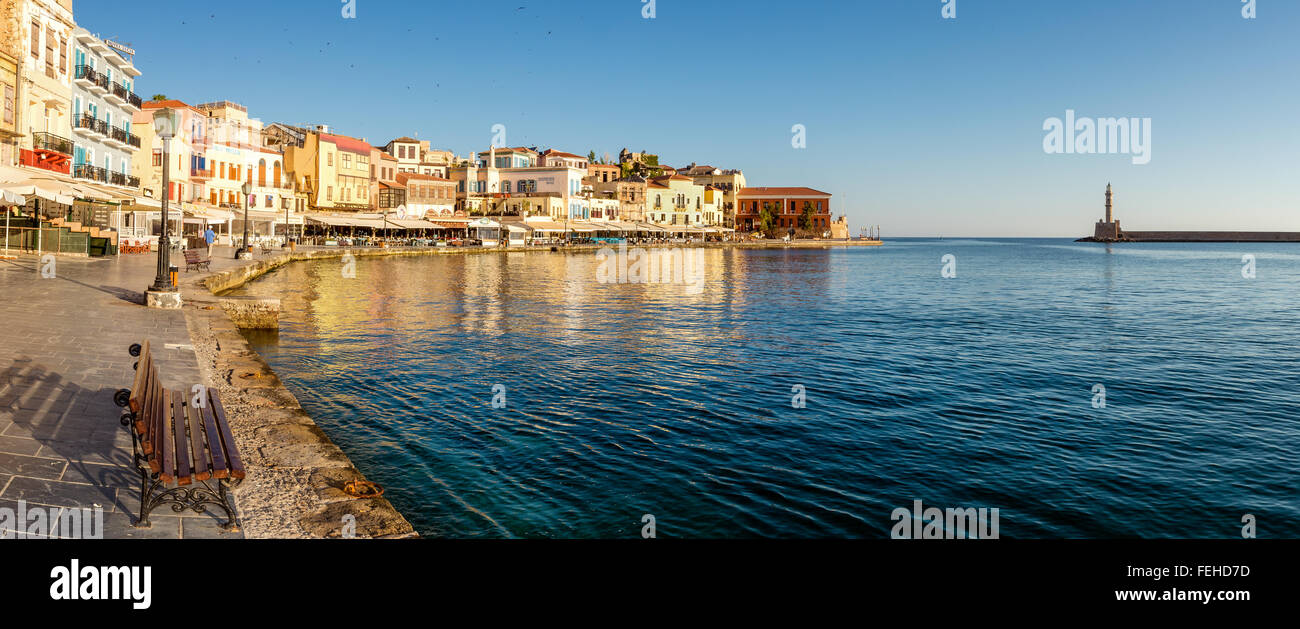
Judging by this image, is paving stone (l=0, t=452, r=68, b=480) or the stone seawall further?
the stone seawall

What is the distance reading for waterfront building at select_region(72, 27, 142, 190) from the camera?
33.9 m

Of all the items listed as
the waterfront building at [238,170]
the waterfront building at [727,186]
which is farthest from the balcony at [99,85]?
the waterfront building at [727,186]

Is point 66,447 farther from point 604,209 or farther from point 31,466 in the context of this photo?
point 604,209

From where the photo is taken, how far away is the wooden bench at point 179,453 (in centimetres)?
528

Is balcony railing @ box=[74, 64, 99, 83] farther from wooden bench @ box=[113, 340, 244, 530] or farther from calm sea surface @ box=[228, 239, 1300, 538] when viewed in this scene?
wooden bench @ box=[113, 340, 244, 530]

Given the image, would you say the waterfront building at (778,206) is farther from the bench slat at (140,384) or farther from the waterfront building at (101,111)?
the bench slat at (140,384)

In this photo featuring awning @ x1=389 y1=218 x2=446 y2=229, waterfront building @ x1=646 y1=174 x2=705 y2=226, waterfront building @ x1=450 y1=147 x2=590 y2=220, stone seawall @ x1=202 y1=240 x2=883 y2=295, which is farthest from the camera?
waterfront building @ x1=646 y1=174 x2=705 y2=226

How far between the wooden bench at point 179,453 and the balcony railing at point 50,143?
30078 millimetres

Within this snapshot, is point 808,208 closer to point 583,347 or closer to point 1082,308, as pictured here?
point 1082,308

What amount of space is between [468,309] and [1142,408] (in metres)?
20.9

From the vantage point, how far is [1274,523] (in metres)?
→ 8.51

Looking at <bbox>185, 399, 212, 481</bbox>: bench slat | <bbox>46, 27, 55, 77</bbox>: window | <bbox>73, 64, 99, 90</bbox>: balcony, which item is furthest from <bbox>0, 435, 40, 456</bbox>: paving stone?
<bbox>73, 64, 99, 90</bbox>: balcony
